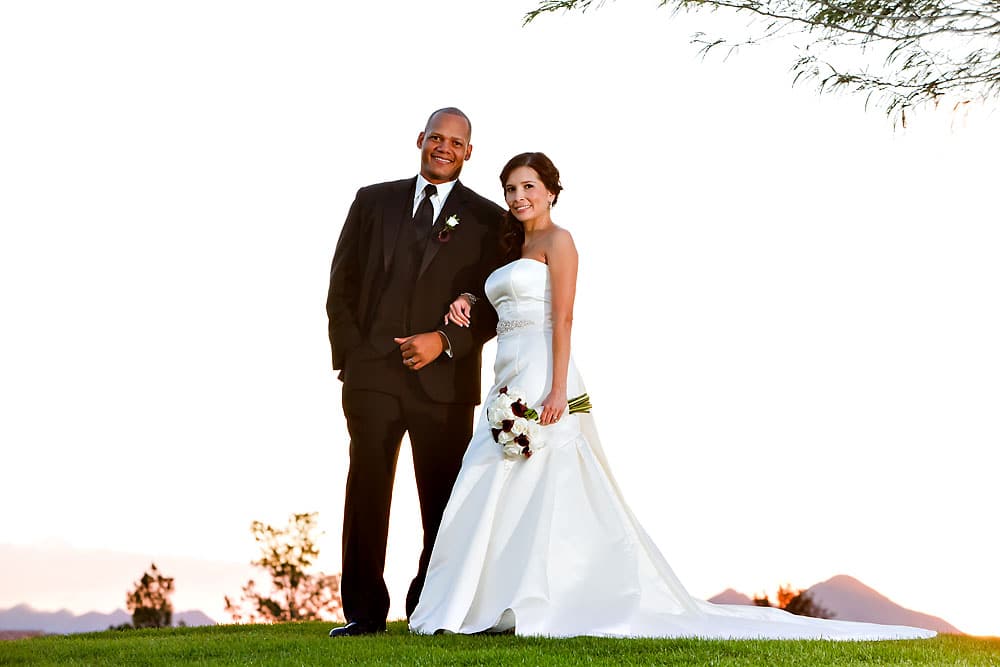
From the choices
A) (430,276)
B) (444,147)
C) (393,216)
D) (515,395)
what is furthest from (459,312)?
(444,147)

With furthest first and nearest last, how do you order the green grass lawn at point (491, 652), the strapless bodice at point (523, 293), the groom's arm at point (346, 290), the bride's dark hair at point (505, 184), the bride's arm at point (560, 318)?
the groom's arm at point (346, 290), the bride's dark hair at point (505, 184), the strapless bodice at point (523, 293), the bride's arm at point (560, 318), the green grass lawn at point (491, 652)

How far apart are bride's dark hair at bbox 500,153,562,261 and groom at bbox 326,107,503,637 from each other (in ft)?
0.39

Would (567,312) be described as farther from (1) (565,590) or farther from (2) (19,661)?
(2) (19,661)

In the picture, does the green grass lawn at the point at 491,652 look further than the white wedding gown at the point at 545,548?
No

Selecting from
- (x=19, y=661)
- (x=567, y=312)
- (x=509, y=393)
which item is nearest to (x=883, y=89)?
(x=567, y=312)

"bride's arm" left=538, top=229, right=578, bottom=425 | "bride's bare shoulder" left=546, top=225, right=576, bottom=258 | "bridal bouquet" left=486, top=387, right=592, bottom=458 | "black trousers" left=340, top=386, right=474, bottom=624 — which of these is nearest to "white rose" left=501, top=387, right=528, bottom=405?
"bridal bouquet" left=486, top=387, right=592, bottom=458

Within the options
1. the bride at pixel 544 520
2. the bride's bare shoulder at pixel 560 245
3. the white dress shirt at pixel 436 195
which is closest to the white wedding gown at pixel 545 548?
the bride at pixel 544 520

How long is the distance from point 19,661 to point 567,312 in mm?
3896

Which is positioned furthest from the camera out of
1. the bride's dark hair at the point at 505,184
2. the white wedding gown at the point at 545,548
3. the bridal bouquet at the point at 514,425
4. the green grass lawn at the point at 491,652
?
the bride's dark hair at the point at 505,184

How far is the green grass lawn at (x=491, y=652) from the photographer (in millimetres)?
5594

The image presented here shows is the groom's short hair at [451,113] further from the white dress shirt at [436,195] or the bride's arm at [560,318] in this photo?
the bride's arm at [560,318]

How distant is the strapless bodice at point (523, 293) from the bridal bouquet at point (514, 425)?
458 millimetres

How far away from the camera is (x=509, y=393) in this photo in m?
6.84

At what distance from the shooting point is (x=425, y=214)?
288 inches
